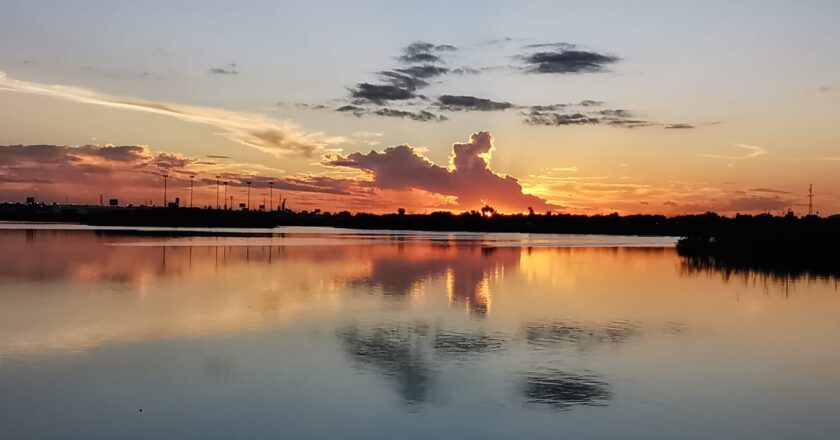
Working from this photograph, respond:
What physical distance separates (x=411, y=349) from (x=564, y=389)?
492 centimetres

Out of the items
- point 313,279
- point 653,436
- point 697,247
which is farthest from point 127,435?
point 697,247

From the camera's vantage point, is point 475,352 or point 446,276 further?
point 446,276

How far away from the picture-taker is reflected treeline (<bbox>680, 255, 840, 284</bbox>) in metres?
43.8

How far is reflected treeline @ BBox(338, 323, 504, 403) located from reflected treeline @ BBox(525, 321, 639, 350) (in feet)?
4.39

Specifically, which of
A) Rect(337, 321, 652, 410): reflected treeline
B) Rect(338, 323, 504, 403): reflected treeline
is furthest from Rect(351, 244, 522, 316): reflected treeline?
Rect(338, 323, 504, 403): reflected treeline

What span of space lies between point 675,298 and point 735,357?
13.4m

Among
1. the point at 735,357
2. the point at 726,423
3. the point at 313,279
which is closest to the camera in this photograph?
the point at 726,423

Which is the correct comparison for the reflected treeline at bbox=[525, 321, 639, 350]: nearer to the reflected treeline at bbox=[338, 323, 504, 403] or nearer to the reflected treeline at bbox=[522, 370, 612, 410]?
the reflected treeline at bbox=[338, 323, 504, 403]

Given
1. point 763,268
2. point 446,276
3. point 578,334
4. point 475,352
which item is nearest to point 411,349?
point 475,352

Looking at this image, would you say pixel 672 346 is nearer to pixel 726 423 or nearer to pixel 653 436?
pixel 726 423

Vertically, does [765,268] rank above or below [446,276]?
above

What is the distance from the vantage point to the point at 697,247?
262ft

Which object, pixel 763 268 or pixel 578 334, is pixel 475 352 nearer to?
pixel 578 334

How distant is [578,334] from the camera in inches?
849
